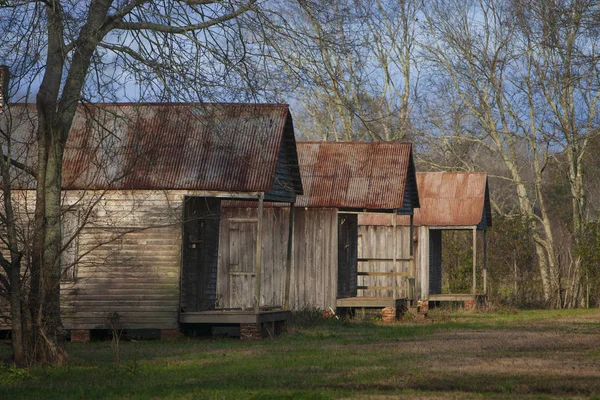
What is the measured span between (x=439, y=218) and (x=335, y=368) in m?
18.3

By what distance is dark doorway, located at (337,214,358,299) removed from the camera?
27.9 meters

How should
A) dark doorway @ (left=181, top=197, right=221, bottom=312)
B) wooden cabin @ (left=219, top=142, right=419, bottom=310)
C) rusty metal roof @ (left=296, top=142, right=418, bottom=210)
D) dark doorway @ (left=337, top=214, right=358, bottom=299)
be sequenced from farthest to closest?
dark doorway @ (left=337, top=214, right=358, bottom=299) → wooden cabin @ (left=219, top=142, right=419, bottom=310) → rusty metal roof @ (left=296, top=142, right=418, bottom=210) → dark doorway @ (left=181, top=197, right=221, bottom=312)

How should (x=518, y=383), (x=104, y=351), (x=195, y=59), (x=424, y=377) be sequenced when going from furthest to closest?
1. (x=104, y=351)
2. (x=195, y=59)
3. (x=424, y=377)
4. (x=518, y=383)

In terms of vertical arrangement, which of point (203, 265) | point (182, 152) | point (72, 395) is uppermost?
point (182, 152)

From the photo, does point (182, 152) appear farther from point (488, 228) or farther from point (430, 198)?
point (488, 228)

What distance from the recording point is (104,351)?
17031 millimetres

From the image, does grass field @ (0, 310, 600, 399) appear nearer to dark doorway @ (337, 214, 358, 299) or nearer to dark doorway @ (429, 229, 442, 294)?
dark doorway @ (337, 214, 358, 299)

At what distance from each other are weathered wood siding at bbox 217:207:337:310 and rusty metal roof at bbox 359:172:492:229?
17.7 ft

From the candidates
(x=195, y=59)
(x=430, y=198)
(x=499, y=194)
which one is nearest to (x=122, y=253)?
(x=195, y=59)

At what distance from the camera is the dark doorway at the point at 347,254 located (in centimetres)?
2788

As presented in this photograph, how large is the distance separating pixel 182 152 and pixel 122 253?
8.22 feet

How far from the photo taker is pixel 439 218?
1230 inches

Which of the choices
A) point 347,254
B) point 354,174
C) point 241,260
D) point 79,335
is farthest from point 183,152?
point 347,254

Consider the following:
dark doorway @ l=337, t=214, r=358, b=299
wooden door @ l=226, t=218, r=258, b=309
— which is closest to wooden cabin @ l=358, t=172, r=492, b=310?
dark doorway @ l=337, t=214, r=358, b=299
